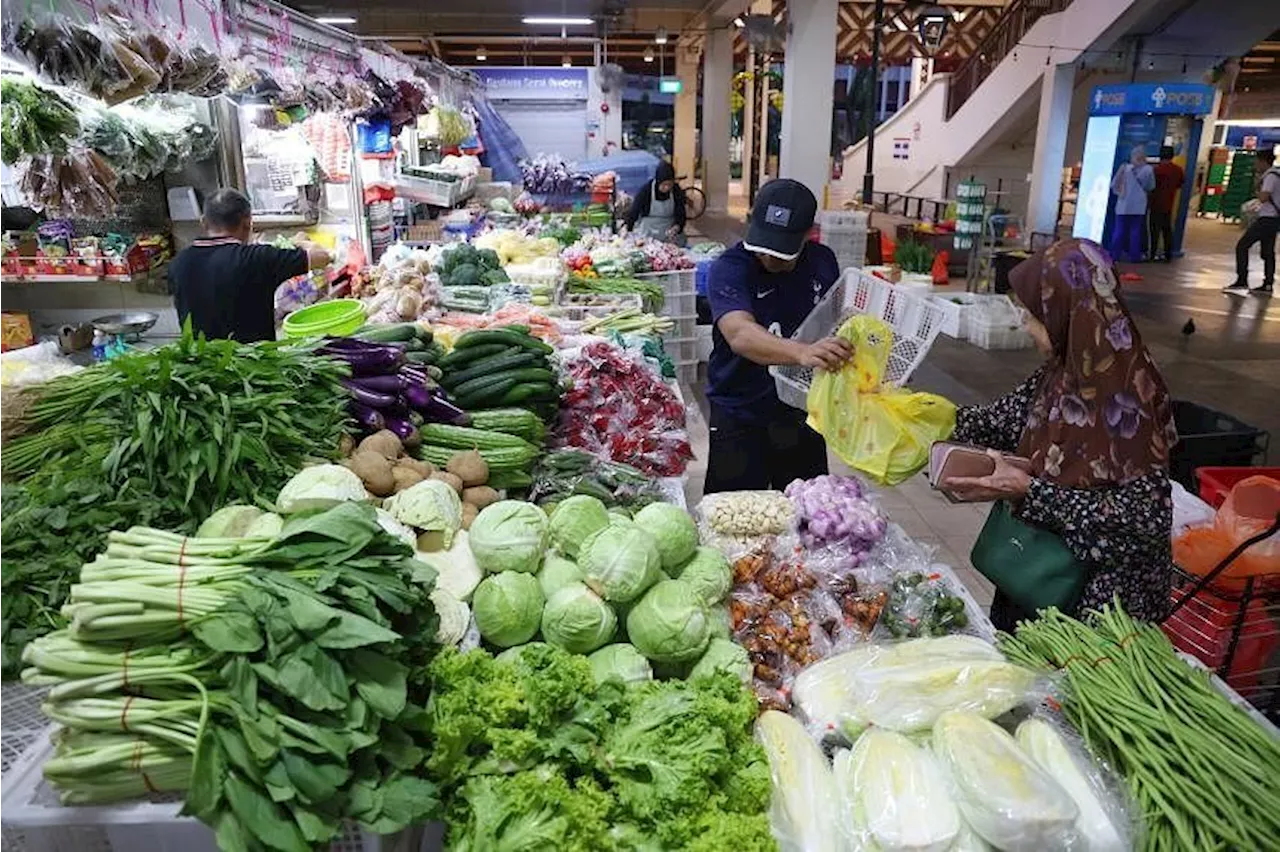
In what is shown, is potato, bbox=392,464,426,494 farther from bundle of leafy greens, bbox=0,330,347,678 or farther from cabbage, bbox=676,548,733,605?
cabbage, bbox=676,548,733,605

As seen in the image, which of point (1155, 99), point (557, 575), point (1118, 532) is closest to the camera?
point (557, 575)

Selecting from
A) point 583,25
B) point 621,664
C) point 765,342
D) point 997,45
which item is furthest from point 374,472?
point 997,45

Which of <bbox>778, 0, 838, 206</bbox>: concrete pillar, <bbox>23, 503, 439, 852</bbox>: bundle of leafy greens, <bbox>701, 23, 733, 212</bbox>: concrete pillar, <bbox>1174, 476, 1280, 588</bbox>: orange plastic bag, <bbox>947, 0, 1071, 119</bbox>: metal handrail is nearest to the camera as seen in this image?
<bbox>23, 503, 439, 852</bbox>: bundle of leafy greens

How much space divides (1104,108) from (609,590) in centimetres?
1729

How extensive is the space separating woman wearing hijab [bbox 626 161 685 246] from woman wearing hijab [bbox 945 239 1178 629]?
8.85 metres

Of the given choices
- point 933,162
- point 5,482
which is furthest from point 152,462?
point 933,162

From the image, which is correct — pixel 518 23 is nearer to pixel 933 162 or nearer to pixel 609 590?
pixel 933 162

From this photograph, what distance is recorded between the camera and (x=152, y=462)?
2.13 metres

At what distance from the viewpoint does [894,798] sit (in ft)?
5.03

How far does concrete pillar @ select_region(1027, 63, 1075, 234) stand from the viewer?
15.8m

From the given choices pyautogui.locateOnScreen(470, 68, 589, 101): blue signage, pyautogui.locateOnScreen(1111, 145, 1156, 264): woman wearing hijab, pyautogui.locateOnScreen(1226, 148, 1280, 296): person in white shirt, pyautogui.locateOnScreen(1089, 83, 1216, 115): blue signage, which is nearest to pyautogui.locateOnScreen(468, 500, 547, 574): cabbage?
pyautogui.locateOnScreen(1226, 148, 1280, 296): person in white shirt

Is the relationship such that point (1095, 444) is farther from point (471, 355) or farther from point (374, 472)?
point (471, 355)

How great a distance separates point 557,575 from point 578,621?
210mm

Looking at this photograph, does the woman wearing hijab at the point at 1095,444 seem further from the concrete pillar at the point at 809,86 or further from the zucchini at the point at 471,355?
the concrete pillar at the point at 809,86
